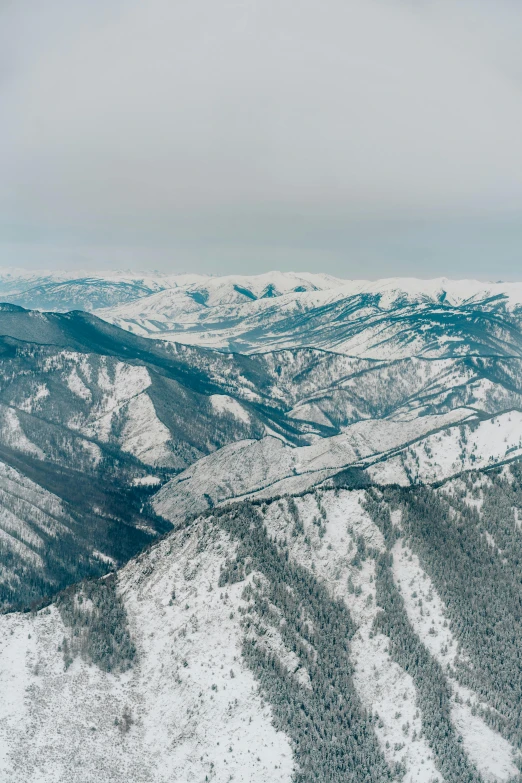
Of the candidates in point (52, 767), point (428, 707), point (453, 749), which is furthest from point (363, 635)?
point (52, 767)

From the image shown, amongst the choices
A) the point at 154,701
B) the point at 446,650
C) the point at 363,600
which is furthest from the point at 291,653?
the point at 446,650

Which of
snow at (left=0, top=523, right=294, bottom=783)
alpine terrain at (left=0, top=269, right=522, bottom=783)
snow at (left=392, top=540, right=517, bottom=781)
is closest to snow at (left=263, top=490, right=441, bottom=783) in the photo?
alpine terrain at (left=0, top=269, right=522, bottom=783)

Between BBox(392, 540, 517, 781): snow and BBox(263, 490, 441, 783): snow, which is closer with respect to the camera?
BBox(392, 540, 517, 781): snow

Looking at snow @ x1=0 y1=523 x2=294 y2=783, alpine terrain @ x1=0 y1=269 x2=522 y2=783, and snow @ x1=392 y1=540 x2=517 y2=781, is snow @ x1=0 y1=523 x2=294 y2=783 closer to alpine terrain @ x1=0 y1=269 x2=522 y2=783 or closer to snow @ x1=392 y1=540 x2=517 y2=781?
alpine terrain @ x1=0 y1=269 x2=522 y2=783

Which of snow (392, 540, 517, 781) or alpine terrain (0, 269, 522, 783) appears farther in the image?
snow (392, 540, 517, 781)

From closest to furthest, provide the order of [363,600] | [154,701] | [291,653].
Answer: [154,701], [291,653], [363,600]

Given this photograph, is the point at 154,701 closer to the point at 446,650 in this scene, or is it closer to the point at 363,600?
the point at 363,600

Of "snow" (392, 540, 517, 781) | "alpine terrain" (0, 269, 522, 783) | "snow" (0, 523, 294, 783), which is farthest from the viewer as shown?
"snow" (392, 540, 517, 781)

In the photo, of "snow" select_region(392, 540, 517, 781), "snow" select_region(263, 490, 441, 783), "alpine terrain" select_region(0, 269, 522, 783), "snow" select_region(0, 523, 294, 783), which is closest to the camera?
"snow" select_region(0, 523, 294, 783)

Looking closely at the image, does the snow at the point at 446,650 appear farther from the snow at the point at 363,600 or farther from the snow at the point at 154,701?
the snow at the point at 154,701

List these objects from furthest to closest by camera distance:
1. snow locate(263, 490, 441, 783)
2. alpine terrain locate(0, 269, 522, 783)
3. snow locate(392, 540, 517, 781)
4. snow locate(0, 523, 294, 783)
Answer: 1. snow locate(263, 490, 441, 783)
2. snow locate(392, 540, 517, 781)
3. alpine terrain locate(0, 269, 522, 783)
4. snow locate(0, 523, 294, 783)

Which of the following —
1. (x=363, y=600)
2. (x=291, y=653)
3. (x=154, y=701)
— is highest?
(x=363, y=600)
